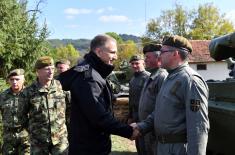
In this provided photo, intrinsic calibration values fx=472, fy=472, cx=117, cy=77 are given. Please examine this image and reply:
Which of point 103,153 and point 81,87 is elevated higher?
point 81,87

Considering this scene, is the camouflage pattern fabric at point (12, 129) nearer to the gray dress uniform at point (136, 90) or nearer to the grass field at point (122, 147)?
the gray dress uniform at point (136, 90)

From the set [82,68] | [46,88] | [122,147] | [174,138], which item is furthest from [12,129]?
[122,147]

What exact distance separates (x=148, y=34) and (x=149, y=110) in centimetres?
5751

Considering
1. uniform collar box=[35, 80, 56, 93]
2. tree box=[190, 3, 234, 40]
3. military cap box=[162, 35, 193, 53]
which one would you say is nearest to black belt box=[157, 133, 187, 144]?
military cap box=[162, 35, 193, 53]

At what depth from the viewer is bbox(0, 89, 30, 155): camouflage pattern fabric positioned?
686cm

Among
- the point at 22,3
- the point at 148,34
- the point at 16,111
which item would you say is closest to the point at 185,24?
the point at 148,34

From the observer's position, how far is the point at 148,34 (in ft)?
208

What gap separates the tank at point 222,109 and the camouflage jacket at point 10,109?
9.04 feet

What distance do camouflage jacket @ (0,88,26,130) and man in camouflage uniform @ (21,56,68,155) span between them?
48cm

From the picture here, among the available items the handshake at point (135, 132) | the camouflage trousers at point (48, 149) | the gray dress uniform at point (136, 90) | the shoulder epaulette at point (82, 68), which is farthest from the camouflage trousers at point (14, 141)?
the shoulder epaulette at point (82, 68)

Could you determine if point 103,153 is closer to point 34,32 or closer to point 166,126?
point 166,126

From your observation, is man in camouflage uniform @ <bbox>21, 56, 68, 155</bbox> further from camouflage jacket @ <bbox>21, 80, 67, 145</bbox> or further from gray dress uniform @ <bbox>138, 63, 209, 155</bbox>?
gray dress uniform @ <bbox>138, 63, 209, 155</bbox>

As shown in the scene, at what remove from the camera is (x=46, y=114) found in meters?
6.16

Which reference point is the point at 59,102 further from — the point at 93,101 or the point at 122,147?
the point at 122,147
